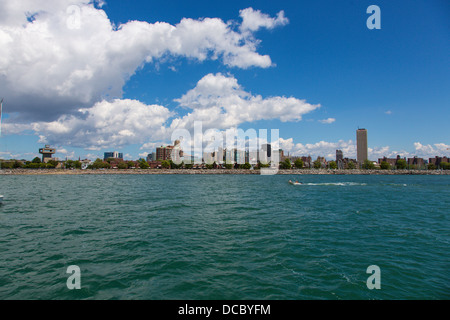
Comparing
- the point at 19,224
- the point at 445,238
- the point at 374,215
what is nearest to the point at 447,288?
the point at 445,238

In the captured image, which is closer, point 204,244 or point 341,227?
point 204,244

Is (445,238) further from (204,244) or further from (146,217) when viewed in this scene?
(146,217)

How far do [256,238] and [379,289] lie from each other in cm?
906

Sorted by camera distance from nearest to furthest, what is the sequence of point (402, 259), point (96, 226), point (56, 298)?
point (56, 298) → point (402, 259) → point (96, 226)

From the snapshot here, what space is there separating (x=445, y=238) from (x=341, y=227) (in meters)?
7.78

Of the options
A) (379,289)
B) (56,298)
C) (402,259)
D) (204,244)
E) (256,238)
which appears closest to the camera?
(56,298)

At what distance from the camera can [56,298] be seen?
1016cm

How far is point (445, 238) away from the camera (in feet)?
65.8
